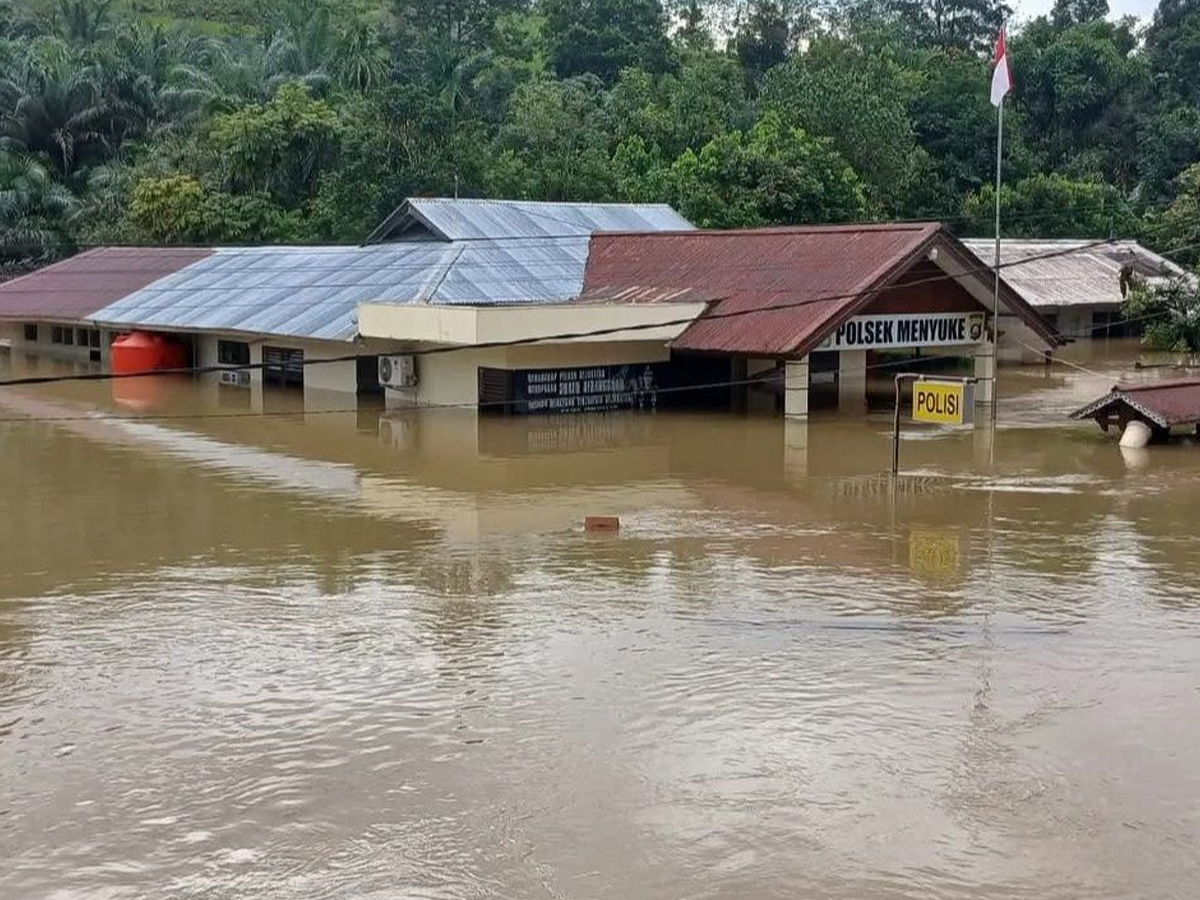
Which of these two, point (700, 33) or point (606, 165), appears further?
point (700, 33)

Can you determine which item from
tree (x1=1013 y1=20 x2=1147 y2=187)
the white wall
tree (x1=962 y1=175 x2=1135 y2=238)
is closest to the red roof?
the white wall

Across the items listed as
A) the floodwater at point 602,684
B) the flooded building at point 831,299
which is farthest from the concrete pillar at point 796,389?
the floodwater at point 602,684

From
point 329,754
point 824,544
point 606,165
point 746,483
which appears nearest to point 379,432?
point 746,483

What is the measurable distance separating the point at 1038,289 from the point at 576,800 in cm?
3625

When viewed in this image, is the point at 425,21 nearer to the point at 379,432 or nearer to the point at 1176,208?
the point at 1176,208

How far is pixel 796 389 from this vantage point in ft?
88.3

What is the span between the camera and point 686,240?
107ft

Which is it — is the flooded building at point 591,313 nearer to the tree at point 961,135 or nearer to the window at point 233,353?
the window at point 233,353

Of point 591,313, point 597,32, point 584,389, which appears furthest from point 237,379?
point 597,32

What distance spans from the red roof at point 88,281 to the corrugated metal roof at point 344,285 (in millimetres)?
1706

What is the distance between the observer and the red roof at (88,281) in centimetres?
4069

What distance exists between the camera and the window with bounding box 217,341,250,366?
36031 millimetres

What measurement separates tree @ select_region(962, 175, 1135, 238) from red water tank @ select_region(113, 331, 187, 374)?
27937 mm

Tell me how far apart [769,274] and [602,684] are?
18475mm
